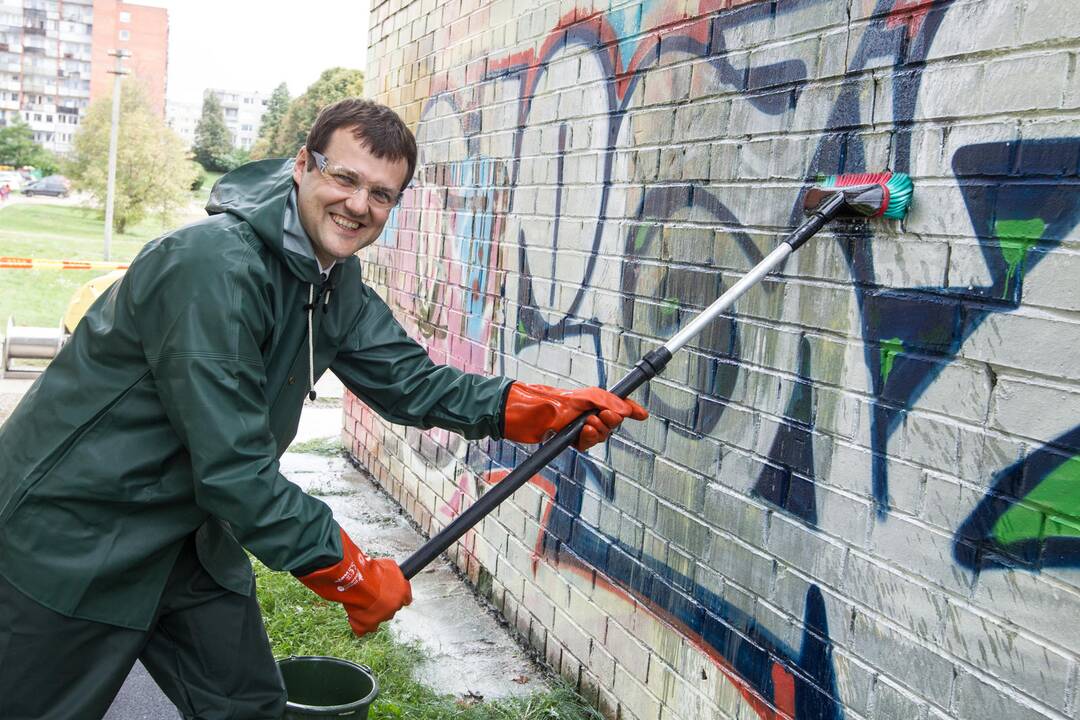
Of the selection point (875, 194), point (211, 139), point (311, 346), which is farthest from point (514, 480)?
point (211, 139)

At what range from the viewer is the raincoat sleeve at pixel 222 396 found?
2.38 metres

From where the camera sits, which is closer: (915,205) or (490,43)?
(915,205)

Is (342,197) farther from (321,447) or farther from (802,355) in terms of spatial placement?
(321,447)

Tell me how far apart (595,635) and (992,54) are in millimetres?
2533

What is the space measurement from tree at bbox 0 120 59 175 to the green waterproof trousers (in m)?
85.8

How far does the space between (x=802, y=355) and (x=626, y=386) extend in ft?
1.83

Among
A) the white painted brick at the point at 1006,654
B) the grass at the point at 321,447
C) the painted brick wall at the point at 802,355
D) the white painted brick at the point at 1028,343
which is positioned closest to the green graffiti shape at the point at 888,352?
the painted brick wall at the point at 802,355

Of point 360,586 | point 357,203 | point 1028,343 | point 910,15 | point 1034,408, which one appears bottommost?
point 360,586

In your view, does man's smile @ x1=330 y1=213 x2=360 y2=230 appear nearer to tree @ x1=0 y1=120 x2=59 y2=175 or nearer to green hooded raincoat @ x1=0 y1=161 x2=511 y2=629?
green hooded raincoat @ x1=0 y1=161 x2=511 y2=629

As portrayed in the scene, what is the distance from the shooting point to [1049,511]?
6.46 ft

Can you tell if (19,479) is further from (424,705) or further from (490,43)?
(490,43)

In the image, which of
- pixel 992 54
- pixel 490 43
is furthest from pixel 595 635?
pixel 490 43

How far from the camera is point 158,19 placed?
300 feet

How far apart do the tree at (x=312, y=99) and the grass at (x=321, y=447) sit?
42646 mm
